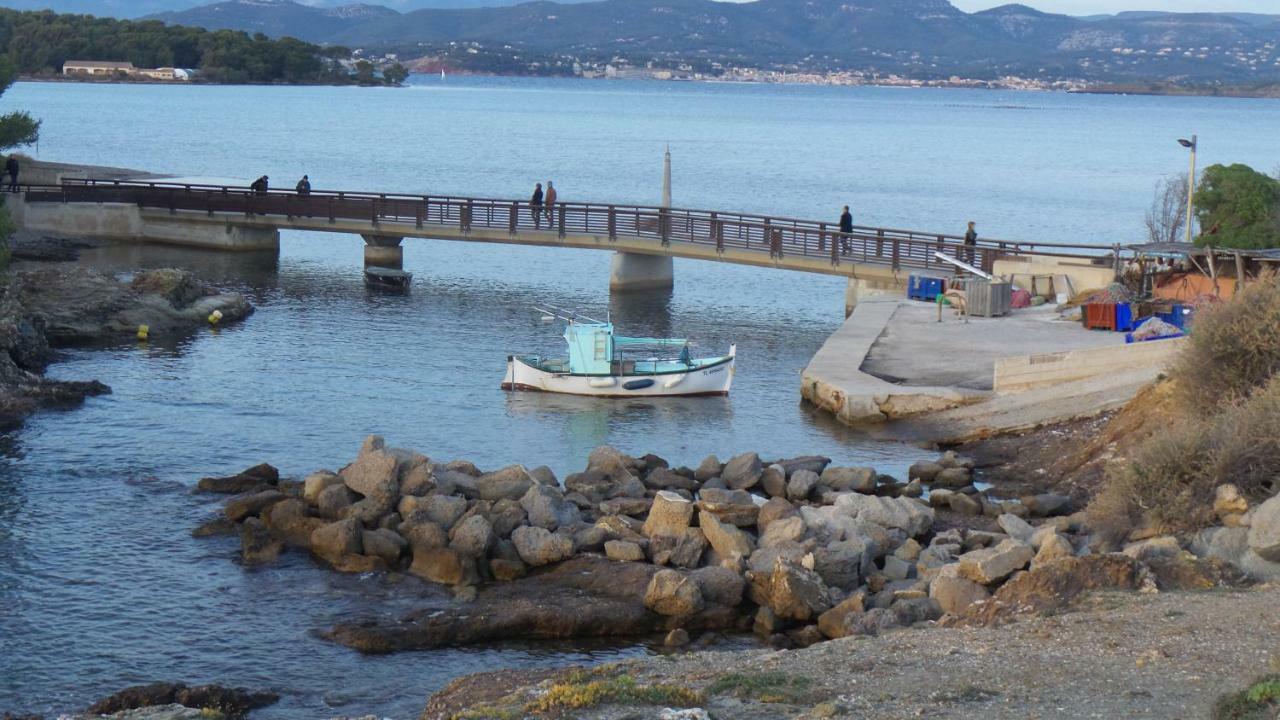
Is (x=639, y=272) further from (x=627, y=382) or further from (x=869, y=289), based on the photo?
(x=627, y=382)

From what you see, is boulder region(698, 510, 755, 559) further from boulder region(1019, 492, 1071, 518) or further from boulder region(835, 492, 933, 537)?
boulder region(1019, 492, 1071, 518)

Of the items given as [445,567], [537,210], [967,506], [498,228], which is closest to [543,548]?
[445,567]

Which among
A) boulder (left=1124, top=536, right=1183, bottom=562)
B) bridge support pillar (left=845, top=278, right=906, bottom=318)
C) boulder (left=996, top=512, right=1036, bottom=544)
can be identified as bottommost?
boulder (left=996, top=512, right=1036, bottom=544)

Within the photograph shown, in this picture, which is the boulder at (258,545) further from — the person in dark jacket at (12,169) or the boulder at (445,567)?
the person in dark jacket at (12,169)

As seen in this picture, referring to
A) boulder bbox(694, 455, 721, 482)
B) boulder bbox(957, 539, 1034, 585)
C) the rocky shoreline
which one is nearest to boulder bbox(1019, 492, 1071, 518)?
boulder bbox(694, 455, 721, 482)

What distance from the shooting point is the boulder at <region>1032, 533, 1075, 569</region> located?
57.8 ft

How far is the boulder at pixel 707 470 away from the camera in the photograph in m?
24.9

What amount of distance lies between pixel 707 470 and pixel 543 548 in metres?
5.11

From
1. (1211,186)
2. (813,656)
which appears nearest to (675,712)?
(813,656)

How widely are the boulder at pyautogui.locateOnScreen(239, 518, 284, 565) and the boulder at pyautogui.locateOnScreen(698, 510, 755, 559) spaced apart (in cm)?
562

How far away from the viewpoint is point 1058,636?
1436 cm

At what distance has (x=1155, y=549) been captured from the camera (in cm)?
1755

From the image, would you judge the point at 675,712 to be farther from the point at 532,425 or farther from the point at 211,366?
the point at 211,366

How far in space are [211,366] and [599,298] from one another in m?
15.9
